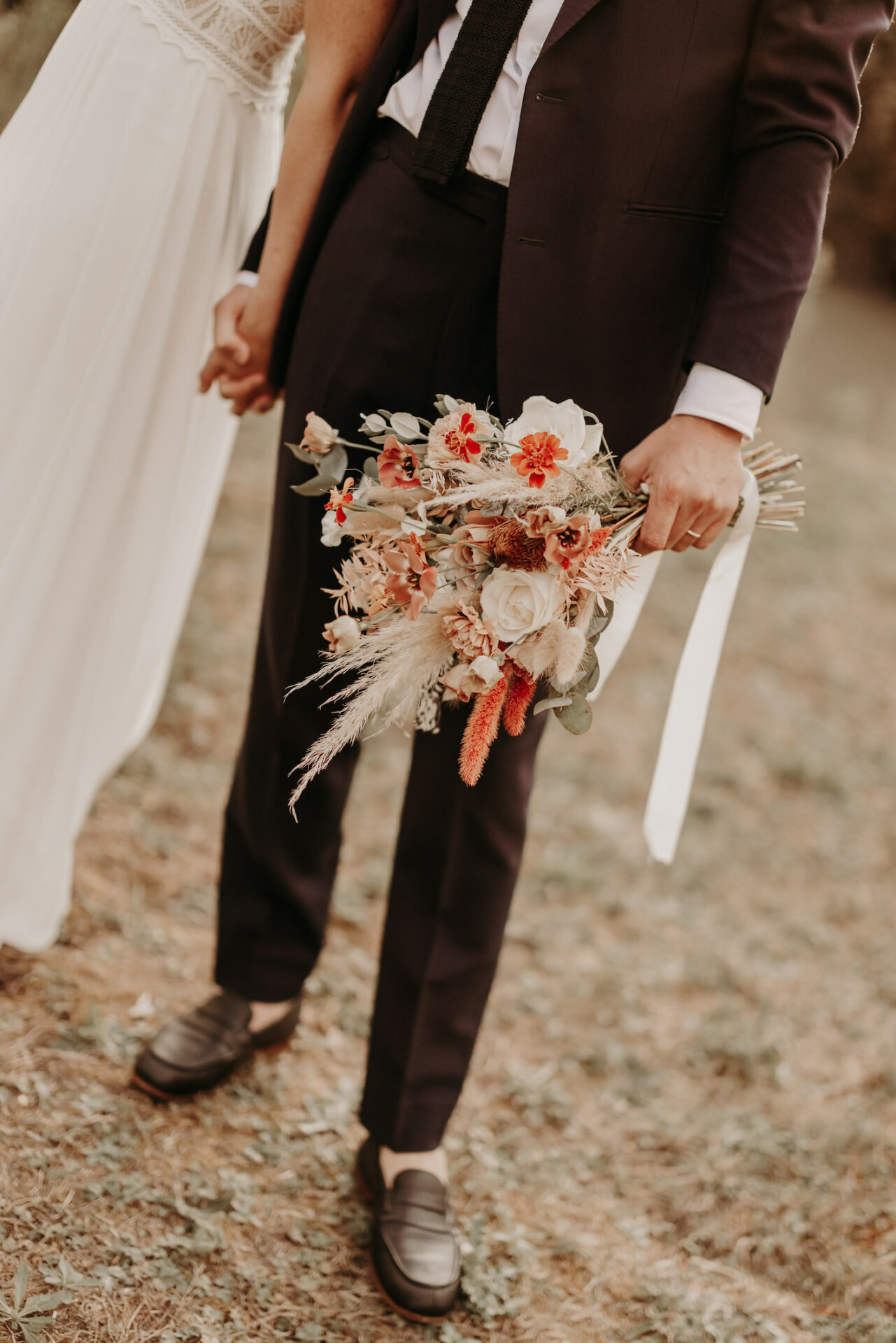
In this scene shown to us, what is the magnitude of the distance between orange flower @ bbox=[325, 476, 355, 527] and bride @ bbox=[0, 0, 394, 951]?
2.08ft

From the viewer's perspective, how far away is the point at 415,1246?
5.77 ft

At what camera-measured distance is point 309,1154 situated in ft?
6.56

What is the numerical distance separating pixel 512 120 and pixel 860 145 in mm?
5818

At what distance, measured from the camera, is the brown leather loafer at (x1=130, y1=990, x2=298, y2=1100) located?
1975 mm

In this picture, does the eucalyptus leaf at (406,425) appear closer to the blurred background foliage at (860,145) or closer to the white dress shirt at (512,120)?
the white dress shirt at (512,120)

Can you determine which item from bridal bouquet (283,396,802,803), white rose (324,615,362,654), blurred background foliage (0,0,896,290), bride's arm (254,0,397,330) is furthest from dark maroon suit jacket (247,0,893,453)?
blurred background foliage (0,0,896,290)

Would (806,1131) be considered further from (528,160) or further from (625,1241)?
(528,160)

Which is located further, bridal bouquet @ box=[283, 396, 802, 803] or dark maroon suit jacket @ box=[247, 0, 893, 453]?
dark maroon suit jacket @ box=[247, 0, 893, 453]

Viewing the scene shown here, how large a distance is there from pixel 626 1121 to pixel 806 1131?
40cm

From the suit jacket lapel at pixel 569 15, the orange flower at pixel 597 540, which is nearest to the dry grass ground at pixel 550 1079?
the orange flower at pixel 597 540

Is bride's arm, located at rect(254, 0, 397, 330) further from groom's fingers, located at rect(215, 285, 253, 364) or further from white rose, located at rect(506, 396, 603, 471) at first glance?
white rose, located at rect(506, 396, 603, 471)

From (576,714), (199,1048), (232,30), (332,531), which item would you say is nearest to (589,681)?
(576,714)

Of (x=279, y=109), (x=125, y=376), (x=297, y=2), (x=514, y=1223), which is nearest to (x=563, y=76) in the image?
(x=297, y=2)

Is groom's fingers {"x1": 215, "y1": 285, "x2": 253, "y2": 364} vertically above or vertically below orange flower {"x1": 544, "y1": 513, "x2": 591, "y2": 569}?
above
